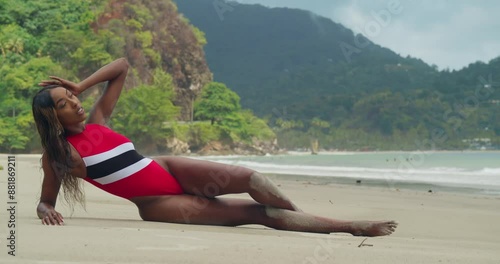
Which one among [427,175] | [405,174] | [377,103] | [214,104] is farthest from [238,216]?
[377,103]

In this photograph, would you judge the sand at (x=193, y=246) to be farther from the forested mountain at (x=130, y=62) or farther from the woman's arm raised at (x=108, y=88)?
the forested mountain at (x=130, y=62)

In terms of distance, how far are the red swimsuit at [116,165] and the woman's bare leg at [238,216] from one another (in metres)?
0.12

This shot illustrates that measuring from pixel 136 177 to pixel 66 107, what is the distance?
0.65 m

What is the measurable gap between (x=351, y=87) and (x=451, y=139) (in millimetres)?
44246

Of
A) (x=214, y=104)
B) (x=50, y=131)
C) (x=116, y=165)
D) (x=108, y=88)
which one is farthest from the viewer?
(x=214, y=104)

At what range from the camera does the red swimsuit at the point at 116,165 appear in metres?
4.21

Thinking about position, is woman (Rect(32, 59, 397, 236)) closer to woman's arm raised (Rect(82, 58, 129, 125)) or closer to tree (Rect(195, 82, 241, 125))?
woman's arm raised (Rect(82, 58, 129, 125))

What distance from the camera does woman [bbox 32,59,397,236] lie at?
411 cm

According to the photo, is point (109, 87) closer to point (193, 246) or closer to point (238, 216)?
point (238, 216)

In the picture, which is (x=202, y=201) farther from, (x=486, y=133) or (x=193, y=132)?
(x=486, y=133)

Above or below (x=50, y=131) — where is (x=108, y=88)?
above

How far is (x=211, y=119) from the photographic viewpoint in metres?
86.7

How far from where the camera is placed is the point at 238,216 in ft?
14.9

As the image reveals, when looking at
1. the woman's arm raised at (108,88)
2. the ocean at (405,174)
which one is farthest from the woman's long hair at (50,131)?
the ocean at (405,174)
